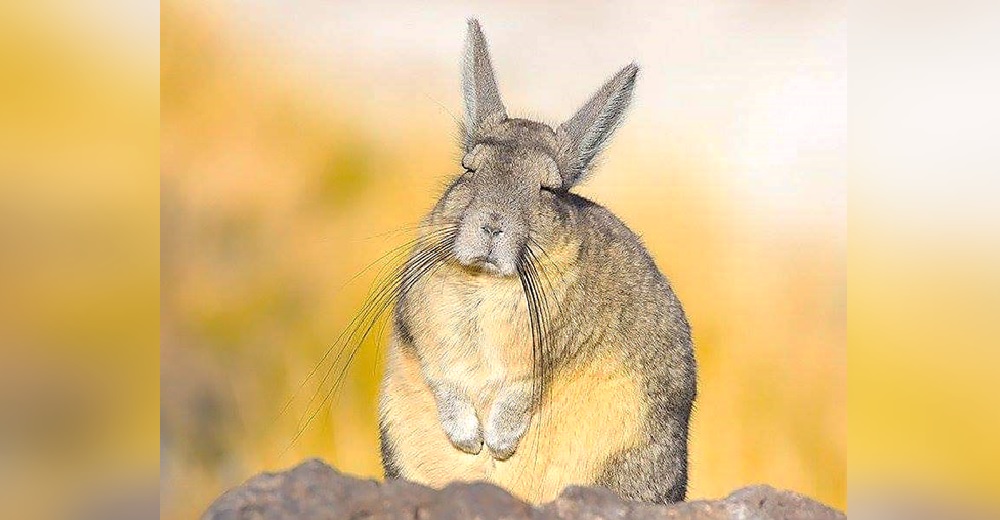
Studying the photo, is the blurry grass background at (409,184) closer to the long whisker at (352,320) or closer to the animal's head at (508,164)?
the long whisker at (352,320)

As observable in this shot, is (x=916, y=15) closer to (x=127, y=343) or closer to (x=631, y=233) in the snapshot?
(x=631, y=233)

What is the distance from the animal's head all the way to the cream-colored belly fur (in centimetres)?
16

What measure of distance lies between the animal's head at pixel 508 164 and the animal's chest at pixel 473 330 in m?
0.11

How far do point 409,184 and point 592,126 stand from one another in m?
0.75

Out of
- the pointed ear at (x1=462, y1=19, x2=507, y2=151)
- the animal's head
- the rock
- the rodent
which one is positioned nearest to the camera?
the rock

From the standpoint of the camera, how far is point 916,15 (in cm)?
418

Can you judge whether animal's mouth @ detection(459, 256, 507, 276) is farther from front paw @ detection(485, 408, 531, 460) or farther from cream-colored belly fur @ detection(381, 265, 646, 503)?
front paw @ detection(485, 408, 531, 460)

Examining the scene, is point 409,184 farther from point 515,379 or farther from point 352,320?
point 515,379

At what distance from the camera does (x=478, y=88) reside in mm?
4102

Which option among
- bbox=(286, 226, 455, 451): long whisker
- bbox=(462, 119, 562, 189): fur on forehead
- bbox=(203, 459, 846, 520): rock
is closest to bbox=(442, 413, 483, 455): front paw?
bbox=(203, 459, 846, 520): rock

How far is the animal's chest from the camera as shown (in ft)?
13.1

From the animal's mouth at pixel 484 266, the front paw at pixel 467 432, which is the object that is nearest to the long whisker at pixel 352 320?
the animal's mouth at pixel 484 266

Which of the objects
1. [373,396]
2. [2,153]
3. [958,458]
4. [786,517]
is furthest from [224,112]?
[958,458]

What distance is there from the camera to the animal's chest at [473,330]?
3984 mm
